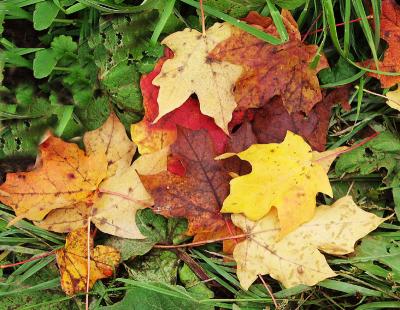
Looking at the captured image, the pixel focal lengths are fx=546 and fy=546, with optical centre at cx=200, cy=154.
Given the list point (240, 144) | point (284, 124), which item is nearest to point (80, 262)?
point (240, 144)

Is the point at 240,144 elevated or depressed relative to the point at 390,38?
depressed

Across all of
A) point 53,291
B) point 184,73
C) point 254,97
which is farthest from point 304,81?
point 53,291

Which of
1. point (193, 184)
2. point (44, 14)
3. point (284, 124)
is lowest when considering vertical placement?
point (193, 184)

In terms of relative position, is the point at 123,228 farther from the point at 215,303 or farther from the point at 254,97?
the point at 254,97

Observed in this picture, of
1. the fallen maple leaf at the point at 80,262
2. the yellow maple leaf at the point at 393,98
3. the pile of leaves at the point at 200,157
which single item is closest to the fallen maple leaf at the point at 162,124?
the pile of leaves at the point at 200,157

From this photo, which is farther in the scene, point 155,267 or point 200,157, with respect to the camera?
point 155,267

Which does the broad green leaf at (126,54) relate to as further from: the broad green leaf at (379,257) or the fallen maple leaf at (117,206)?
the broad green leaf at (379,257)

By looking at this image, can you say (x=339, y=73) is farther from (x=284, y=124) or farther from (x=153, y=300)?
(x=153, y=300)
